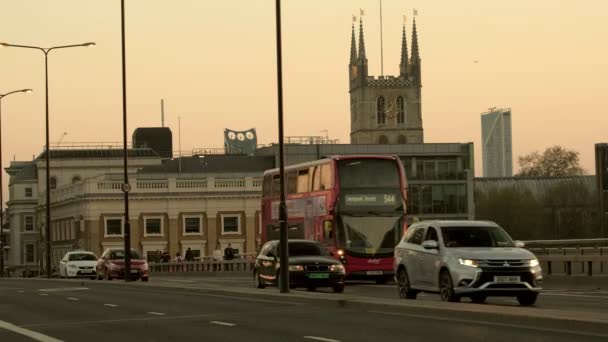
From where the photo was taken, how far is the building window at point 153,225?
121m

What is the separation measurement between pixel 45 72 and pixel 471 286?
46823 millimetres

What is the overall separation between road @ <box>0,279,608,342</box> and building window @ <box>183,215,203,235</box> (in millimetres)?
86993

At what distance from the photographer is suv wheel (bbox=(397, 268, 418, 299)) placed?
30112 millimetres

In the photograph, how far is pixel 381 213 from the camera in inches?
1831

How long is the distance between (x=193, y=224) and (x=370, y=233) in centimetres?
7633

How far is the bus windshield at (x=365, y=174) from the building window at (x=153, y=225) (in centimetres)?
7638

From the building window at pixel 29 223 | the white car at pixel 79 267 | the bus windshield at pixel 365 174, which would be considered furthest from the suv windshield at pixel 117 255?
the building window at pixel 29 223

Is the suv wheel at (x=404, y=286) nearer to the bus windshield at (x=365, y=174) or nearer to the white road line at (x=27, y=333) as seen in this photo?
the white road line at (x=27, y=333)

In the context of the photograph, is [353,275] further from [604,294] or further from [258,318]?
[258,318]

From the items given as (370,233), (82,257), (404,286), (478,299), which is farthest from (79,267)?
(478,299)

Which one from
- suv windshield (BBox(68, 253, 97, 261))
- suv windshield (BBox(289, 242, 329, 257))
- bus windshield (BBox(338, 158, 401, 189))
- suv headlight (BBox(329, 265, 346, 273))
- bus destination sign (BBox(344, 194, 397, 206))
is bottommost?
suv headlight (BBox(329, 265, 346, 273))

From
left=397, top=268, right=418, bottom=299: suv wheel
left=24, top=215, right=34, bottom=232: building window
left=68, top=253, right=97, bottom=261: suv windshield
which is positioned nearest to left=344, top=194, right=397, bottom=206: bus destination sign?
left=397, top=268, right=418, bottom=299: suv wheel

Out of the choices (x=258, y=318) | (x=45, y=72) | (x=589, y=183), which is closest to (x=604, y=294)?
(x=258, y=318)

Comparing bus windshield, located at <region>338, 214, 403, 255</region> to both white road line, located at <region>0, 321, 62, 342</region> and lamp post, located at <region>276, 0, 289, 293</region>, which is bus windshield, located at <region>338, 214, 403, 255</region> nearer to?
lamp post, located at <region>276, 0, 289, 293</region>
